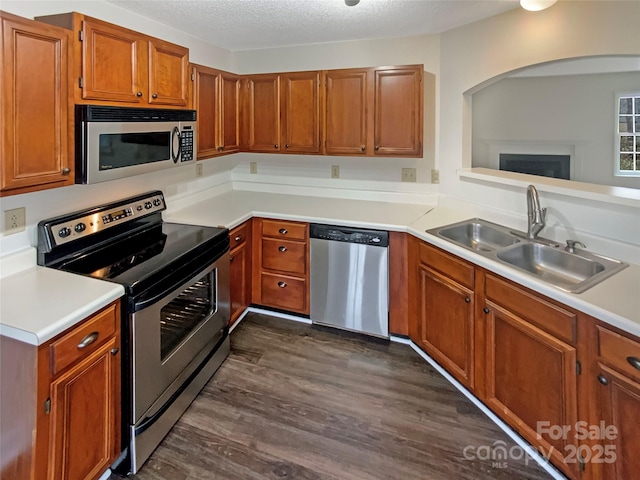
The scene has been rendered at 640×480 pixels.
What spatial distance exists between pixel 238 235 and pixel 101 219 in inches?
40.1

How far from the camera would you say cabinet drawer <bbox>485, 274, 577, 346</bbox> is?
1.66 m

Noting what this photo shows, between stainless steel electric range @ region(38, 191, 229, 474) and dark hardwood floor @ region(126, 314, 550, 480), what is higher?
stainless steel electric range @ region(38, 191, 229, 474)

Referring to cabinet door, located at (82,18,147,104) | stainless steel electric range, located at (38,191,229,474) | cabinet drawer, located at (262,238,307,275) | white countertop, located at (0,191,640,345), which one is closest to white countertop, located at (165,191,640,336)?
white countertop, located at (0,191,640,345)

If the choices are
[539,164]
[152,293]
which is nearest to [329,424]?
[152,293]

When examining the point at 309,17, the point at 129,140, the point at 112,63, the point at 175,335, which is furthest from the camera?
the point at 309,17

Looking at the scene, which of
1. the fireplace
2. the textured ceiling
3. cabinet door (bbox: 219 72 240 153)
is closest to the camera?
the textured ceiling

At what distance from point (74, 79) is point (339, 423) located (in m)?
2.17

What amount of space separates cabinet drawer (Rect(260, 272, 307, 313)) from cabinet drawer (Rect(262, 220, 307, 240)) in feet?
1.13

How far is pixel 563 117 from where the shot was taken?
18.4ft

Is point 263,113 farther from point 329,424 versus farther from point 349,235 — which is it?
point 329,424

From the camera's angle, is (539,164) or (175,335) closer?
(175,335)

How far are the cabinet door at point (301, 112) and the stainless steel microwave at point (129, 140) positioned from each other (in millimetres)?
951

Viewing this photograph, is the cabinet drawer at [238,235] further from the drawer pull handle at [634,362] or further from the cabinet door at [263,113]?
the drawer pull handle at [634,362]

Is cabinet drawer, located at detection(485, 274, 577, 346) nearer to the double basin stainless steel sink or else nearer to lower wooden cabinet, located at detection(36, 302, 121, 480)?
the double basin stainless steel sink
